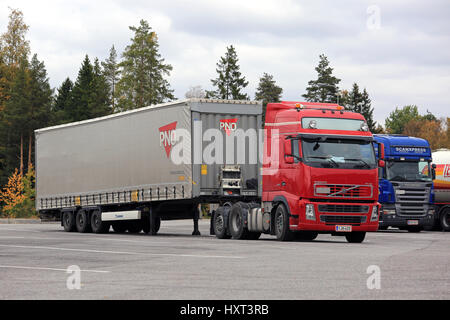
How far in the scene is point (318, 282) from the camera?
11289 mm

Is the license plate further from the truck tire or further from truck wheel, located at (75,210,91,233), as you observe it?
truck wheel, located at (75,210,91,233)

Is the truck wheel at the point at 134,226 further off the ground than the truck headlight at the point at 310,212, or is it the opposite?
the truck headlight at the point at 310,212

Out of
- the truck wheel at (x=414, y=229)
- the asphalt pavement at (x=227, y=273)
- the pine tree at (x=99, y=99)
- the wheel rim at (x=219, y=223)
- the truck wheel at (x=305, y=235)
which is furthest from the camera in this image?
the pine tree at (x=99, y=99)

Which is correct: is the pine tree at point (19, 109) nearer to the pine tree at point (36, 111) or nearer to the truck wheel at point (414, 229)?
the pine tree at point (36, 111)

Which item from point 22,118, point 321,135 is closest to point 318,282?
point 321,135

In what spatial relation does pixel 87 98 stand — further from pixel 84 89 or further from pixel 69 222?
pixel 69 222

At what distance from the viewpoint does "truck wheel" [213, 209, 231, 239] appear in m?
25.1

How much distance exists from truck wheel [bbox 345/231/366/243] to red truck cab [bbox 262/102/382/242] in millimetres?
488

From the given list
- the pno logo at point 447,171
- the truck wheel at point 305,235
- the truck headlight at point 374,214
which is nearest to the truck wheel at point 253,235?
the truck wheel at point 305,235

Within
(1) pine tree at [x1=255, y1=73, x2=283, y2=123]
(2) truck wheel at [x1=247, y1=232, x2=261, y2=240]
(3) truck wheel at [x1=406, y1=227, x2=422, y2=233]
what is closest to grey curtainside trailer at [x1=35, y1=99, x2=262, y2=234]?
(2) truck wheel at [x1=247, y1=232, x2=261, y2=240]

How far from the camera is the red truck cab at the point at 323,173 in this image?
69.2 feet

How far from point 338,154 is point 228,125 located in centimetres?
575

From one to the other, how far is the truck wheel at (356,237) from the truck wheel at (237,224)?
3178mm

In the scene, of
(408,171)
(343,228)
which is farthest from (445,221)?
(343,228)
